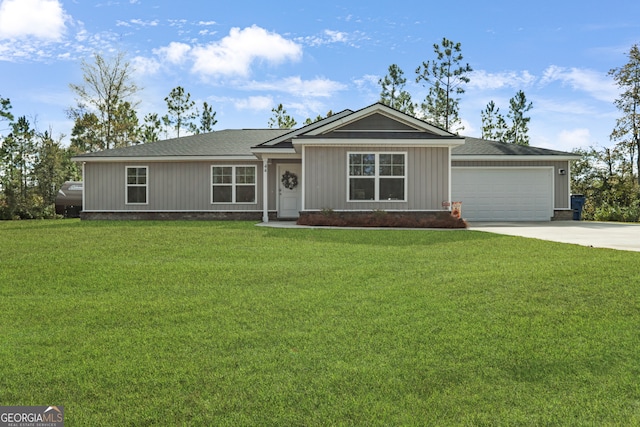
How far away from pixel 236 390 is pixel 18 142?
36472 millimetres

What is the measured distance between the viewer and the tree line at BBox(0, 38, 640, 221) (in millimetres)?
23406

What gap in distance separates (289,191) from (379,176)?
4.32 meters

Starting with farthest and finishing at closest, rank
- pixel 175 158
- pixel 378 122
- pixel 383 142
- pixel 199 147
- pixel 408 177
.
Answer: pixel 199 147 < pixel 175 158 < pixel 378 122 < pixel 408 177 < pixel 383 142

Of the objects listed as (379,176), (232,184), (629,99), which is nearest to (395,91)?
(629,99)

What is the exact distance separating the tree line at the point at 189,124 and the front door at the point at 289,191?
12729mm

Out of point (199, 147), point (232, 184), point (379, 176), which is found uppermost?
point (199, 147)

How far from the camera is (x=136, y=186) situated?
1869 cm

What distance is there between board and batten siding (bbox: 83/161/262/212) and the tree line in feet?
19.4

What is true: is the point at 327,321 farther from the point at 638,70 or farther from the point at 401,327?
the point at 638,70

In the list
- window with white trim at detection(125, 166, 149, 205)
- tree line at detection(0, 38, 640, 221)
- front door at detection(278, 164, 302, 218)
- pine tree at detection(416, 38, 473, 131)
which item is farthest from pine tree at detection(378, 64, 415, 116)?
window with white trim at detection(125, 166, 149, 205)

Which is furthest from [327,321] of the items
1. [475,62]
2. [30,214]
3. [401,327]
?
[475,62]

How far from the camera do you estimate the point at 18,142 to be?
3247cm

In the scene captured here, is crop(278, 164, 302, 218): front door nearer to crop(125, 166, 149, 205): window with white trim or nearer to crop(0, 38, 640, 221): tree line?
crop(125, 166, 149, 205): window with white trim

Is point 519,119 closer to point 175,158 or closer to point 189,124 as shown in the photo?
point 175,158
